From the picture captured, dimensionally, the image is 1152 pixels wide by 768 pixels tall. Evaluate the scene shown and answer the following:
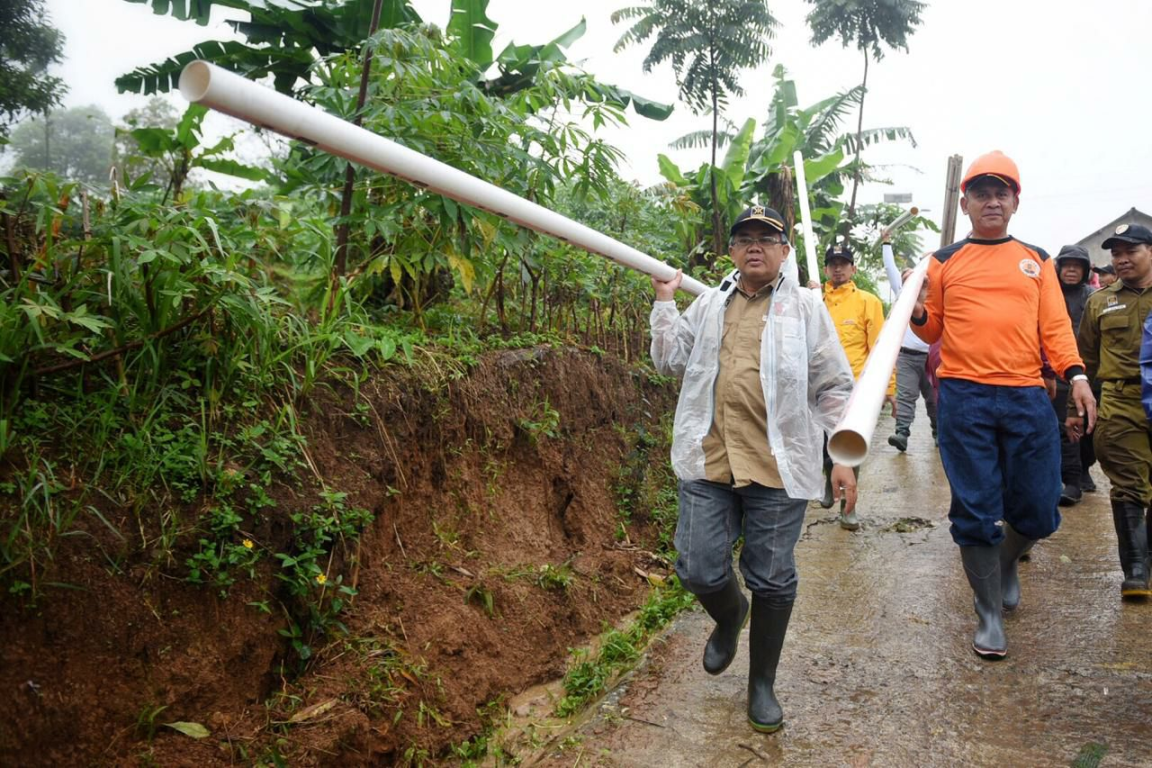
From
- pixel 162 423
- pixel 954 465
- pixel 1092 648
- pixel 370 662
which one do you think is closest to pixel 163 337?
pixel 162 423

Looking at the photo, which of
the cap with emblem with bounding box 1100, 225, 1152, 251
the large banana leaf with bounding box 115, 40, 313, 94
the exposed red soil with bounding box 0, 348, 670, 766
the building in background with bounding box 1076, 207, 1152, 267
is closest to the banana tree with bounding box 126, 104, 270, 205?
the exposed red soil with bounding box 0, 348, 670, 766

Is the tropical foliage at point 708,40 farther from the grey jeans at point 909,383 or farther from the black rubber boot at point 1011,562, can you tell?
the black rubber boot at point 1011,562

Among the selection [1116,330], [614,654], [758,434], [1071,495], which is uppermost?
[1116,330]

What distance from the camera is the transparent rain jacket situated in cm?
302

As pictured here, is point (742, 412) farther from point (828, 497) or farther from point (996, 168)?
point (828, 497)

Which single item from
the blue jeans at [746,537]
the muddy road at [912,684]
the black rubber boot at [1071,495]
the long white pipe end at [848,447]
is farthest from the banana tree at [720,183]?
the long white pipe end at [848,447]

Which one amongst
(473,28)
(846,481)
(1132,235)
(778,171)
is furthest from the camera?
(778,171)

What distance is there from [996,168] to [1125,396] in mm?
1592

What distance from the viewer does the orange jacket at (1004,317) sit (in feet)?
11.7

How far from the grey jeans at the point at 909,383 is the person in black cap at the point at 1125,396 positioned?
3.07 metres

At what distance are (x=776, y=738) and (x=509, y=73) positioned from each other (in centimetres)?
628

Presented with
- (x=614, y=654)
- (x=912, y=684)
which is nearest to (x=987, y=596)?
(x=912, y=684)

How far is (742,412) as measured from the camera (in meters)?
3.07

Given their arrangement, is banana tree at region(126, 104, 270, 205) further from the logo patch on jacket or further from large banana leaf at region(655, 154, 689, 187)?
large banana leaf at region(655, 154, 689, 187)
